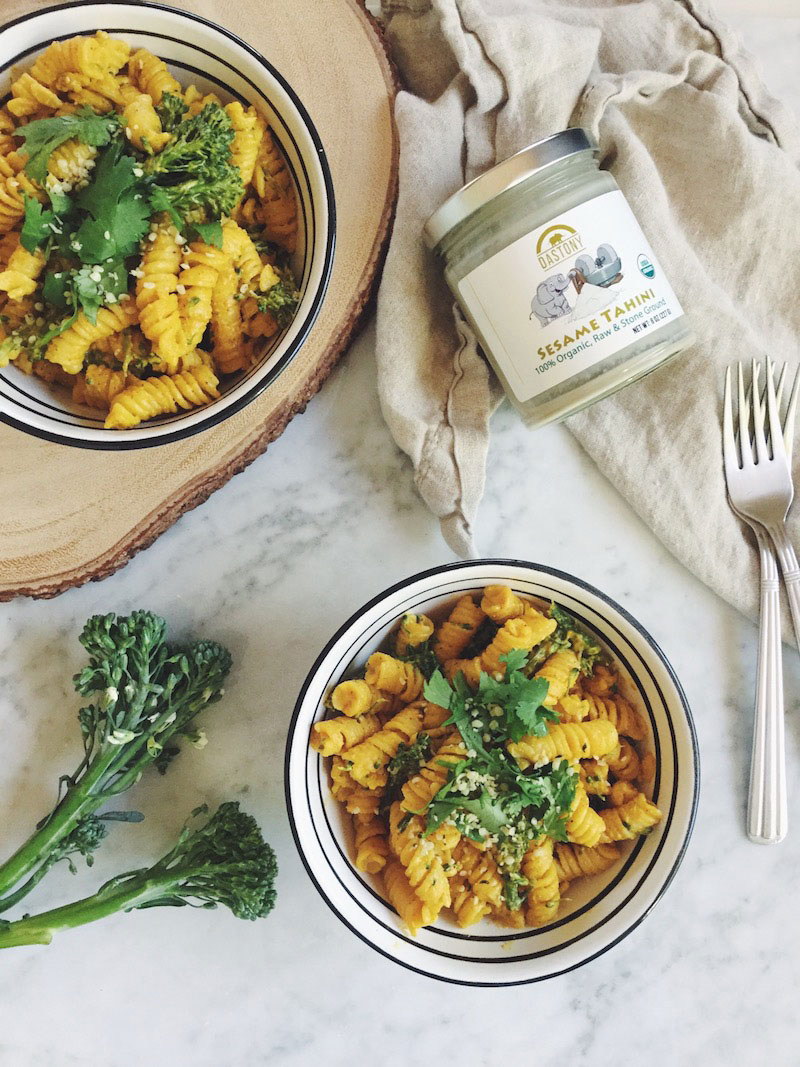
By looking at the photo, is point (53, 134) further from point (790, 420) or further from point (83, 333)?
point (790, 420)

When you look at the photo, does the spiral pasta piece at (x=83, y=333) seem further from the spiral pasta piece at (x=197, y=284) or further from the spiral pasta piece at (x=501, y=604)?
the spiral pasta piece at (x=501, y=604)

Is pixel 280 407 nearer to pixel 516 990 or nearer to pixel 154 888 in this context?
pixel 154 888

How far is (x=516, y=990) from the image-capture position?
1429mm

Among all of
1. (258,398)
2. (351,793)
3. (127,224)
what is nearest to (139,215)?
(127,224)

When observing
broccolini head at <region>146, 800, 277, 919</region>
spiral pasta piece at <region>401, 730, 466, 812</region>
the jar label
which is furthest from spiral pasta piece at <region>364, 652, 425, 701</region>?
the jar label

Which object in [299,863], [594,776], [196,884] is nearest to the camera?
[594,776]

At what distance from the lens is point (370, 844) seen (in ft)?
3.98

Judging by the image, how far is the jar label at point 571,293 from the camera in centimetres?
117

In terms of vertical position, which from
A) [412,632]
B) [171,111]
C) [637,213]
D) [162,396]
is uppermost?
[171,111]

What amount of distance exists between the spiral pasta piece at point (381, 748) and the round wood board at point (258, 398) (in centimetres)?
45

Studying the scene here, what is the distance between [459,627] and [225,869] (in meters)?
0.50

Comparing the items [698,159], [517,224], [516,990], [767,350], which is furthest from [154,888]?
[698,159]

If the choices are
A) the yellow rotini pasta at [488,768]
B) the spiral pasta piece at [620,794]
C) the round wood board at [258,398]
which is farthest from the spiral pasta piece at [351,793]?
the round wood board at [258,398]

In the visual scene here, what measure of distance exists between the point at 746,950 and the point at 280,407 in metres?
1.17
